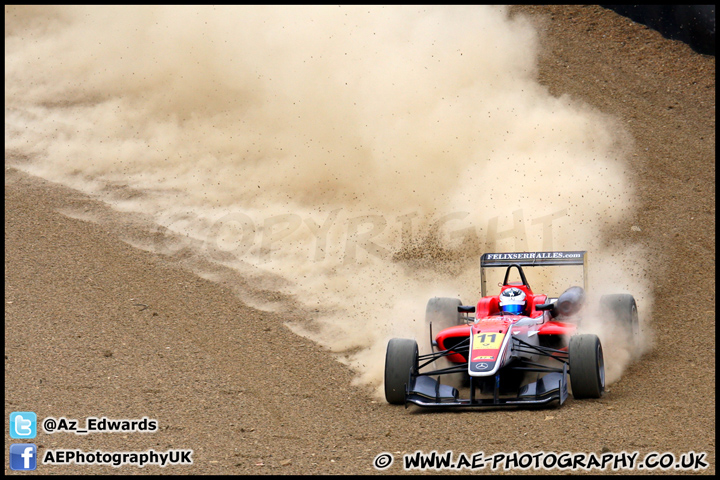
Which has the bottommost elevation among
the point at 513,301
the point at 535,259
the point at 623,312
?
the point at 623,312

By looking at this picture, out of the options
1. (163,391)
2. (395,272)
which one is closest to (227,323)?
(163,391)

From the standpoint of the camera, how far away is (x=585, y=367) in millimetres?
9461

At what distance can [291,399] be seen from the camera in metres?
10.6

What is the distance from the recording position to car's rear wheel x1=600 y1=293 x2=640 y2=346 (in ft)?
36.7

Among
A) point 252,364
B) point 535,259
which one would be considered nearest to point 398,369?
point 252,364

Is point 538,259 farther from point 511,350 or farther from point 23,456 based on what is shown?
point 23,456

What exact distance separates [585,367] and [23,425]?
695 cm

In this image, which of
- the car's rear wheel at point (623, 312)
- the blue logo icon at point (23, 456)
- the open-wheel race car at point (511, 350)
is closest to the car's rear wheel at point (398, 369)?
the open-wheel race car at point (511, 350)

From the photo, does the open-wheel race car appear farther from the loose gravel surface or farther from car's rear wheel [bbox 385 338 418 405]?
the loose gravel surface

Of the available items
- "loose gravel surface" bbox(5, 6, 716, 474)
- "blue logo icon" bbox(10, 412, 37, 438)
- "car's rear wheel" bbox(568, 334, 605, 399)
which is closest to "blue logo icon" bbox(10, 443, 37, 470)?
"loose gravel surface" bbox(5, 6, 716, 474)

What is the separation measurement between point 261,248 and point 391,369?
7.78m

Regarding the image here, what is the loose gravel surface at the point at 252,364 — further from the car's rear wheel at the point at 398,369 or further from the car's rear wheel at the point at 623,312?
the car's rear wheel at the point at 623,312

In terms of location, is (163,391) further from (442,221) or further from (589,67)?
(589,67)

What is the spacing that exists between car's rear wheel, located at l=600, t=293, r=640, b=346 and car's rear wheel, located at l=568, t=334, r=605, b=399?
177 centimetres
